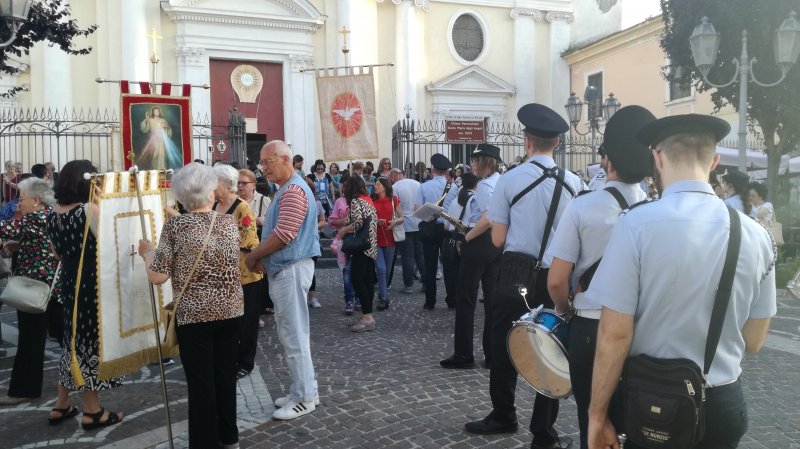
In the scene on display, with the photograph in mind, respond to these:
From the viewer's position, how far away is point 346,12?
2214 cm

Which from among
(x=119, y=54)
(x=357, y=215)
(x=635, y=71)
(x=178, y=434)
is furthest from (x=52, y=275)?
(x=635, y=71)

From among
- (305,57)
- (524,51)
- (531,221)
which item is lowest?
(531,221)

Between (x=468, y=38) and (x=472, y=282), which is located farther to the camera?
(x=468, y=38)

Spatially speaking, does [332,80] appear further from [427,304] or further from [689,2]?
[689,2]

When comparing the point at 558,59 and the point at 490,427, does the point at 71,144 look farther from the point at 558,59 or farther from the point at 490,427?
the point at 490,427

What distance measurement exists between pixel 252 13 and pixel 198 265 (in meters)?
18.8

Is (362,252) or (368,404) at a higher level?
(362,252)

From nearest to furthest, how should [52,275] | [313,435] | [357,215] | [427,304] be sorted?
1. [313,435]
2. [52,275]
3. [357,215]
4. [427,304]

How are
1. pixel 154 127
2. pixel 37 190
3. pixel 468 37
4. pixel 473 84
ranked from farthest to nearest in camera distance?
pixel 468 37 → pixel 473 84 → pixel 154 127 → pixel 37 190

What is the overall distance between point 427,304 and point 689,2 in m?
11.2

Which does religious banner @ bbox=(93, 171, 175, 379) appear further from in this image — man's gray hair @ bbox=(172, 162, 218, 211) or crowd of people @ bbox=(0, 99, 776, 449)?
man's gray hair @ bbox=(172, 162, 218, 211)

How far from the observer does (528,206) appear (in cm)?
421

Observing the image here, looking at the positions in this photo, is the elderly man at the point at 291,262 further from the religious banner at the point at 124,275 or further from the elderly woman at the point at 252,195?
the elderly woman at the point at 252,195

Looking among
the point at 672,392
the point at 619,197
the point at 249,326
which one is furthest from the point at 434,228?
the point at 672,392
